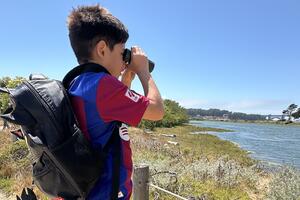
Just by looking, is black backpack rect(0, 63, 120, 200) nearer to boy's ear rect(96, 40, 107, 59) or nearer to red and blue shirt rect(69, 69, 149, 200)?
red and blue shirt rect(69, 69, 149, 200)

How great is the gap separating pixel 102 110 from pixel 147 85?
1.02 ft

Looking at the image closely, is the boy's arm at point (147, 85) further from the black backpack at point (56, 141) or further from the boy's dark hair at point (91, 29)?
the black backpack at point (56, 141)

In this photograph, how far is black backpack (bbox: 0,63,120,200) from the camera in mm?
1366

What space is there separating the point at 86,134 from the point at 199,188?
5.20m

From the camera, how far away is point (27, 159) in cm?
759

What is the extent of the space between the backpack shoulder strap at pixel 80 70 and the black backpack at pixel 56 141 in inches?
3.7

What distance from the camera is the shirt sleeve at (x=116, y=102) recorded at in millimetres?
1490

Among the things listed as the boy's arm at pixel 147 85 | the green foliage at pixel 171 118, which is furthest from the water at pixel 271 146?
the boy's arm at pixel 147 85

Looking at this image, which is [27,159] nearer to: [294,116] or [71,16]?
[71,16]

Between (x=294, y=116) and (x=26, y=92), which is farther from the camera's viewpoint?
(x=294, y=116)

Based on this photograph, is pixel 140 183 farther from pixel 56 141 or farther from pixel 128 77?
pixel 56 141

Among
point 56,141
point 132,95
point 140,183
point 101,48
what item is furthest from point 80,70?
point 140,183

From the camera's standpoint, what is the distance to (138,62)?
175 cm

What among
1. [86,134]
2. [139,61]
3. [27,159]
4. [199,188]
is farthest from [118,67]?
[27,159]
